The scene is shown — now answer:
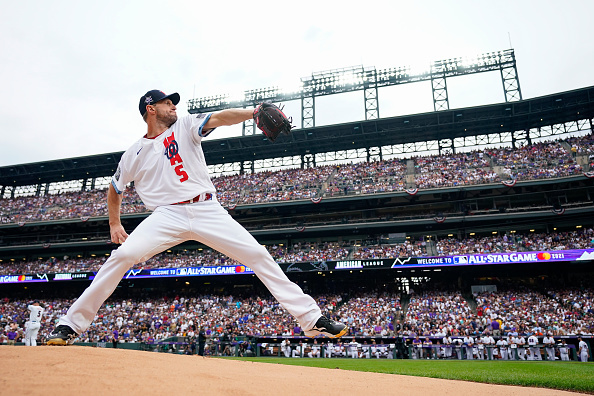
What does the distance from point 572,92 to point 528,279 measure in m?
15.2

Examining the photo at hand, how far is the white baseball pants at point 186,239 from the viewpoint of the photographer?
393 cm

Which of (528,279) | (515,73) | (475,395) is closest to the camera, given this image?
(475,395)

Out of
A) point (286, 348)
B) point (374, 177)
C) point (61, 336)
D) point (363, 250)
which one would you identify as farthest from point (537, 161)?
point (61, 336)

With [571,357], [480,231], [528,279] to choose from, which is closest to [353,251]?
[480,231]

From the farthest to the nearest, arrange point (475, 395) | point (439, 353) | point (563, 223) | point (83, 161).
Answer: point (83, 161) < point (563, 223) < point (439, 353) < point (475, 395)

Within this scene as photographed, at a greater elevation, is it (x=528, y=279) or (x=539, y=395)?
(x=528, y=279)

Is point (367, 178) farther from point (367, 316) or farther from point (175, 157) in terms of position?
point (175, 157)

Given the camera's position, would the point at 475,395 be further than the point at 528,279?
No

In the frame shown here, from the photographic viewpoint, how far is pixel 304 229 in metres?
32.3

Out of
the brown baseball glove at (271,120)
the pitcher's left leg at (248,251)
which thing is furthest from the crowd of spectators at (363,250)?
the brown baseball glove at (271,120)

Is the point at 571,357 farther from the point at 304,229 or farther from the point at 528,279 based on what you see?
the point at 304,229

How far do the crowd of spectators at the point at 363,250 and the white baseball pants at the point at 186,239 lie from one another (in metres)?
23.9

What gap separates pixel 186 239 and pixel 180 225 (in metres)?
0.17

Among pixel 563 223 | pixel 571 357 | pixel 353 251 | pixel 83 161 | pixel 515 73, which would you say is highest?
pixel 515 73
